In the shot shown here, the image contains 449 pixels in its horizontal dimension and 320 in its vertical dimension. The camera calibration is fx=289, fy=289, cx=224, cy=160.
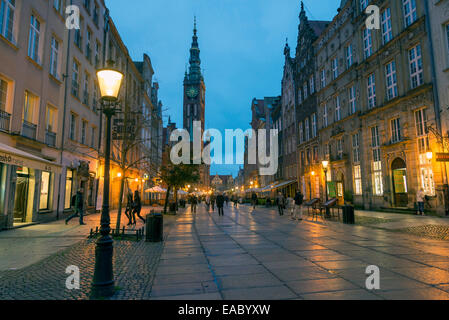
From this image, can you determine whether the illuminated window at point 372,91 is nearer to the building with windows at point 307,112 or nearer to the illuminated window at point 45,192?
Result: the building with windows at point 307,112

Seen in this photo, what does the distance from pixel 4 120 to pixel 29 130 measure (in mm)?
1884

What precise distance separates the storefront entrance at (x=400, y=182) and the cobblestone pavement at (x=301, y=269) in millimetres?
13036

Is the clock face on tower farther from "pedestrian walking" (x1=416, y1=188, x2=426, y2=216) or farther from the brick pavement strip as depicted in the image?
the brick pavement strip

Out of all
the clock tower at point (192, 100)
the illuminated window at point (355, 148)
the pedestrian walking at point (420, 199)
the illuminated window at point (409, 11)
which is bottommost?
the pedestrian walking at point (420, 199)

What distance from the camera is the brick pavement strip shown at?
14.6ft

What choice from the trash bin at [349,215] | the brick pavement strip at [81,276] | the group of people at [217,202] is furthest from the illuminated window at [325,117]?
the brick pavement strip at [81,276]

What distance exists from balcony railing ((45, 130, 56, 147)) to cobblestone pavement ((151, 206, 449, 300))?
1114 cm

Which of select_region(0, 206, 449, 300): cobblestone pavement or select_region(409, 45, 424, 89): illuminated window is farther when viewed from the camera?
select_region(409, 45, 424, 89): illuminated window

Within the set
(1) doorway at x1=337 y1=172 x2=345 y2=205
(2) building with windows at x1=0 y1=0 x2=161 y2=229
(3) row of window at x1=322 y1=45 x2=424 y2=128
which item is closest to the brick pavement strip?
(2) building with windows at x1=0 y1=0 x2=161 y2=229

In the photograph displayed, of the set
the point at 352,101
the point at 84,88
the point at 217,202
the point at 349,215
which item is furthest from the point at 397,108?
the point at 84,88

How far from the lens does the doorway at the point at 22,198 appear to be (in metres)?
14.2

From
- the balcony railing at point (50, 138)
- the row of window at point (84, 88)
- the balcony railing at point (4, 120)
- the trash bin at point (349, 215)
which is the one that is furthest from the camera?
the row of window at point (84, 88)
